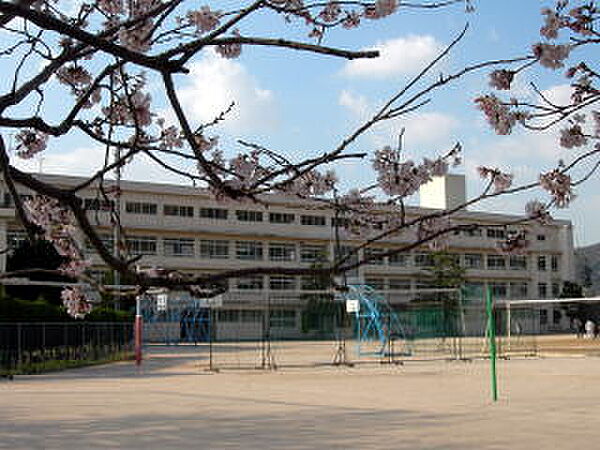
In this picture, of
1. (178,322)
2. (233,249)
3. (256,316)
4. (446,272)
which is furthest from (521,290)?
(178,322)

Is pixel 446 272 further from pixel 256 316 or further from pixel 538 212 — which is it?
pixel 538 212

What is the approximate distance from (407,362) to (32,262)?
895 inches

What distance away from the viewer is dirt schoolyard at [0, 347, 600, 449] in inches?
339

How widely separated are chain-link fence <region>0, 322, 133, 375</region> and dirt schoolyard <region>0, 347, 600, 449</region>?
1447mm

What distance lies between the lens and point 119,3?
546 cm

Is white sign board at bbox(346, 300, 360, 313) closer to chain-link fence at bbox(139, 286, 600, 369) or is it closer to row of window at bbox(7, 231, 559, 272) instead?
chain-link fence at bbox(139, 286, 600, 369)

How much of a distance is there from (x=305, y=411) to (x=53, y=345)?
14060mm

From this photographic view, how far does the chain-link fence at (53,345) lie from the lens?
21.1 m

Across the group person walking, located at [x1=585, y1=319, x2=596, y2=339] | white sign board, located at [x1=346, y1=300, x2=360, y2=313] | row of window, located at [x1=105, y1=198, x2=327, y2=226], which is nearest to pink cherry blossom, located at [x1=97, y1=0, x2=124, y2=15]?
white sign board, located at [x1=346, y1=300, x2=360, y2=313]

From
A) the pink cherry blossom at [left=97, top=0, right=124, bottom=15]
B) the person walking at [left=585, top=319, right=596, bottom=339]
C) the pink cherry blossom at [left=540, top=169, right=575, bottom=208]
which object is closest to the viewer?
the pink cherry blossom at [left=540, top=169, right=575, bottom=208]

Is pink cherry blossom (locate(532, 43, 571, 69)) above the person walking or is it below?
above

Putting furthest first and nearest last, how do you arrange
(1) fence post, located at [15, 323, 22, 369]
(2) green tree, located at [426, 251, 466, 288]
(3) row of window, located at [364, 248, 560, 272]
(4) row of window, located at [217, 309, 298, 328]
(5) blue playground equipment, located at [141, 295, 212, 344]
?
(3) row of window, located at [364, 248, 560, 272]
(2) green tree, located at [426, 251, 466, 288]
(4) row of window, located at [217, 309, 298, 328]
(5) blue playground equipment, located at [141, 295, 212, 344]
(1) fence post, located at [15, 323, 22, 369]

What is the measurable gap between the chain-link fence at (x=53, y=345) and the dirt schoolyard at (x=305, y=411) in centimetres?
145

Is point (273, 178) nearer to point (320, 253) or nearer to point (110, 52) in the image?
point (110, 52)
